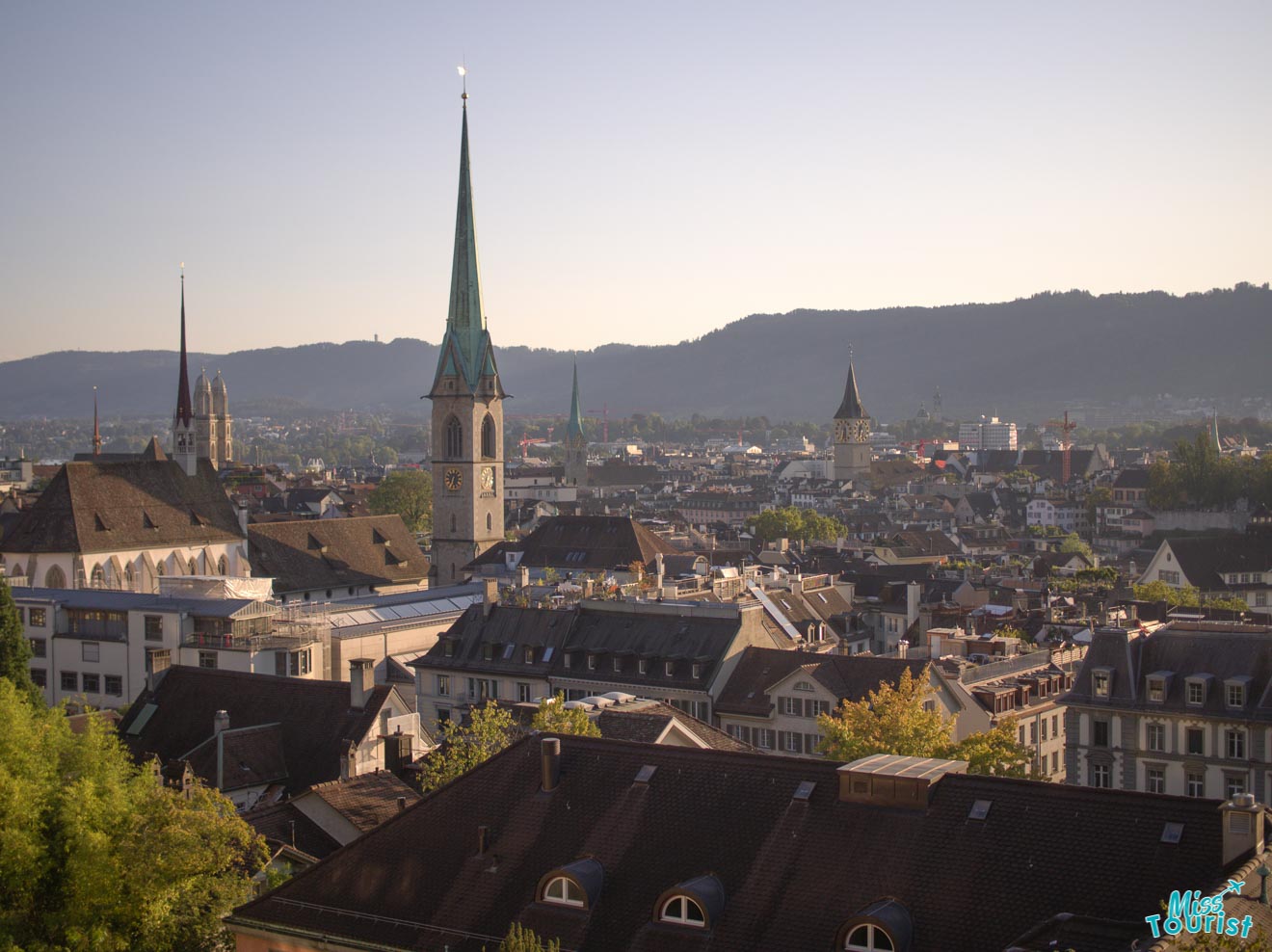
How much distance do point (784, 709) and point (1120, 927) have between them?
2921 cm

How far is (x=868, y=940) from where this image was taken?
19875 mm

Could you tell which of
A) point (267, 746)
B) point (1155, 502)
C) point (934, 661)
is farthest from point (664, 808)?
point (1155, 502)

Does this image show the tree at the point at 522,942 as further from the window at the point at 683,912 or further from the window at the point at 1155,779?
the window at the point at 1155,779

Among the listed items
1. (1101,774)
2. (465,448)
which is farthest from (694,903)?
(465,448)

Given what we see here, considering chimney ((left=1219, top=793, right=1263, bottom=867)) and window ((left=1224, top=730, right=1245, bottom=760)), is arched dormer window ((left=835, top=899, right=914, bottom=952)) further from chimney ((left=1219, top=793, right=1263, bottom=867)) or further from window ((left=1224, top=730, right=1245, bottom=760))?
window ((left=1224, top=730, right=1245, bottom=760))

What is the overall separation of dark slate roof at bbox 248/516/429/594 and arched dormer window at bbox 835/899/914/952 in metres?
60.8

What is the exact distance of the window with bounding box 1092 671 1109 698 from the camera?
44.8m

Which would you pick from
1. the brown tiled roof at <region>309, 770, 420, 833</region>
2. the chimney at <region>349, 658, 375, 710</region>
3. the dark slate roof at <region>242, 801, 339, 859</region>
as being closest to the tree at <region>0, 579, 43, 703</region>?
the chimney at <region>349, 658, 375, 710</region>

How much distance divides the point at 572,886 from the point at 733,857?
225 cm

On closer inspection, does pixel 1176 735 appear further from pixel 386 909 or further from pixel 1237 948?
pixel 1237 948

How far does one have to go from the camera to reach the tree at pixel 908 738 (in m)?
36.1

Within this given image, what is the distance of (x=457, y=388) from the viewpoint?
96.5m

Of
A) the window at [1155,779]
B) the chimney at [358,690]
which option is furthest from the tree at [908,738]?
the chimney at [358,690]

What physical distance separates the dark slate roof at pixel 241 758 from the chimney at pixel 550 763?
47.9 ft
